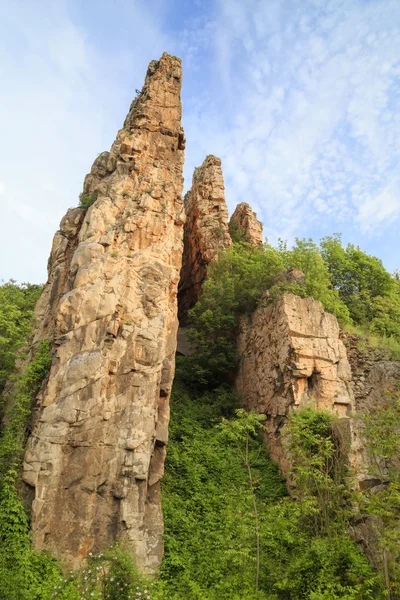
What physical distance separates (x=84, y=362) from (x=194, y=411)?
266 inches

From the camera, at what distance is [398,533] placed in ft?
27.5

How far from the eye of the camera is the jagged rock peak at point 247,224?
27.2 metres

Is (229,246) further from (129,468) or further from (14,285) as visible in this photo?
(129,468)

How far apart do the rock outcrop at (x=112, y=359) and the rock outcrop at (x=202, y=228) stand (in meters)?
8.86

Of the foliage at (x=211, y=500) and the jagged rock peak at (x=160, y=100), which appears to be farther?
the jagged rock peak at (x=160, y=100)

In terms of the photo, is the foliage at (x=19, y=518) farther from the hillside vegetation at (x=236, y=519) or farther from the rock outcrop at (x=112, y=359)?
the rock outcrop at (x=112, y=359)

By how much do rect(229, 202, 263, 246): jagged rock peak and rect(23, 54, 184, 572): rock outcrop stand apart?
34.4 ft

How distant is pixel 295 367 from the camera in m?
14.7

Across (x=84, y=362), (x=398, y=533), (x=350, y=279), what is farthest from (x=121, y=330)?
(x=350, y=279)

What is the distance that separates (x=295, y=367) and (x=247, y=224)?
15.1 m

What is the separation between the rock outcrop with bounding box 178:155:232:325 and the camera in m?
26.3

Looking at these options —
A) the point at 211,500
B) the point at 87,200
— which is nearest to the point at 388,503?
the point at 211,500

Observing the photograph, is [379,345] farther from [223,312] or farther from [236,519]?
[236,519]

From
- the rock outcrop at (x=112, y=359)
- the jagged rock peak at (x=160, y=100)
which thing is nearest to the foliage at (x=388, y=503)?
the rock outcrop at (x=112, y=359)
